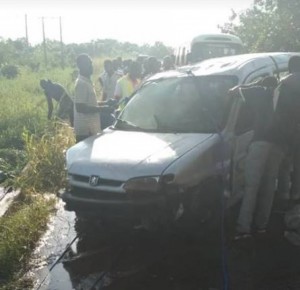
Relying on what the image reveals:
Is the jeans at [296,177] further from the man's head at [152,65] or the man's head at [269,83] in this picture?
the man's head at [152,65]

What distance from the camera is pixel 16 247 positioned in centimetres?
474

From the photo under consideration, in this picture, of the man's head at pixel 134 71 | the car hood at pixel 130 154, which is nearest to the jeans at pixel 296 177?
the car hood at pixel 130 154

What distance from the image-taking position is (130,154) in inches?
182

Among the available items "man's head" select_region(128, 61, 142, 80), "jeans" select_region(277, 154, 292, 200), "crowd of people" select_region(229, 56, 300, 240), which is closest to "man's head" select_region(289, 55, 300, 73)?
"crowd of people" select_region(229, 56, 300, 240)

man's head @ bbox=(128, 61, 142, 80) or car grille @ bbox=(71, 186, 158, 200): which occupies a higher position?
man's head @ bbox=(128, 61, 142, 80)

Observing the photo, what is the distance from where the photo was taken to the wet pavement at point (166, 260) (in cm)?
410

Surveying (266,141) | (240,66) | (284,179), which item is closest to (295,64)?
(240,66)

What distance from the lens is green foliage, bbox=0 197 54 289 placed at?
4504 mm

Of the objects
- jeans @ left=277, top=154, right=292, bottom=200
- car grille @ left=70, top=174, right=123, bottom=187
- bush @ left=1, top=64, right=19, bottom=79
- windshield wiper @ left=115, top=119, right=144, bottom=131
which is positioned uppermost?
windshield wiper @ left=115, top=119, right=144, bottom=131

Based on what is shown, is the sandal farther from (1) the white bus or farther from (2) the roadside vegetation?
(1) the white bus

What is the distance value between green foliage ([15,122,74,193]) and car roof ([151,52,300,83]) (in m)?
2.19

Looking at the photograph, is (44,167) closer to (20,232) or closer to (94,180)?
(20,232)

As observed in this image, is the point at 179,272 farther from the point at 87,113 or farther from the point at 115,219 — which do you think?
the point at 87,113

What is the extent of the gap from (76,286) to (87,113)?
2674 mm
